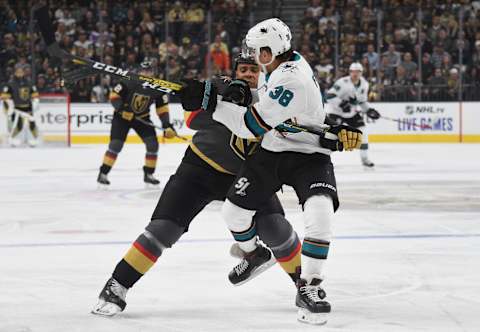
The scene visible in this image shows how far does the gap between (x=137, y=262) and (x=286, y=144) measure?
0.74 m

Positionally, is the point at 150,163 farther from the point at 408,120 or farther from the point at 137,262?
the point at 408,120

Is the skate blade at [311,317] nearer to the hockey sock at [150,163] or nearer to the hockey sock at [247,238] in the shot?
the hockey sock at [247,238]

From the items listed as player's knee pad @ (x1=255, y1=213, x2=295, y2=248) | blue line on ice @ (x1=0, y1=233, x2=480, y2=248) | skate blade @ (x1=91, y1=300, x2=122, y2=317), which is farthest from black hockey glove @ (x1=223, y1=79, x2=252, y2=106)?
blue line on ice @ (x1=0, y1=233, x2=480, y2=248)

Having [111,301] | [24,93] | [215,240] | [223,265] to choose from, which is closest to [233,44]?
[24,93]

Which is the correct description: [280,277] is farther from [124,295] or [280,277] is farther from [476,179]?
[476,179]

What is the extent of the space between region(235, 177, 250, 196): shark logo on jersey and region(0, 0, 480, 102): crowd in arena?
40.9ft

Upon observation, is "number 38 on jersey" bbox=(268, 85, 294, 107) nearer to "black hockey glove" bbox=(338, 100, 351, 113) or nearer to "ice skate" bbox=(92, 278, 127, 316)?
"ice skate" bbox=(92, 278, 127, 316)

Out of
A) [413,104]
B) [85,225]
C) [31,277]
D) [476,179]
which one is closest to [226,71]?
[413,104]

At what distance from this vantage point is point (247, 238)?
4.11 metres

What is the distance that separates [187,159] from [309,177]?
56cm

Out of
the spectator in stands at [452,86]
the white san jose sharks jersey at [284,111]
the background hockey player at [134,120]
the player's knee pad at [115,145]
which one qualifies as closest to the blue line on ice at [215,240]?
the white san jose sharks jersey at [284,111]

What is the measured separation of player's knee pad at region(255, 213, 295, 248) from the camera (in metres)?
4.01

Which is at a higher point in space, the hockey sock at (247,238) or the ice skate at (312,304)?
the hockey sock at (247,238)

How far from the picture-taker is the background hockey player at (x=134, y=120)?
9.32 meters
